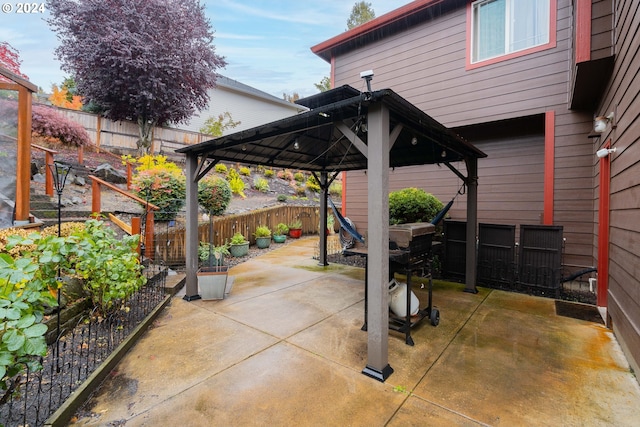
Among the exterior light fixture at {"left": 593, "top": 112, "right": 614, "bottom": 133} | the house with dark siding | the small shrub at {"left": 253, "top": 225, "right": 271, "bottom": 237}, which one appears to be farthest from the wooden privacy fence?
the exterior light fixture at {"left": 593, "top": 112, "right": 614, "bottom": 133}

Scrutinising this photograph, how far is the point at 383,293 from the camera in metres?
2.49

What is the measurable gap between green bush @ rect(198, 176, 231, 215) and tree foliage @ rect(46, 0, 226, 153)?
239 inches

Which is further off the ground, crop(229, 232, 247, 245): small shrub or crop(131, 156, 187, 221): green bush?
crop(131, 156, 187, 221): green bush

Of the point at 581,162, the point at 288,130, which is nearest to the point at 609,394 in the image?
the point at 288,130

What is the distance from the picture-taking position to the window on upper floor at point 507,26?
16.8ft

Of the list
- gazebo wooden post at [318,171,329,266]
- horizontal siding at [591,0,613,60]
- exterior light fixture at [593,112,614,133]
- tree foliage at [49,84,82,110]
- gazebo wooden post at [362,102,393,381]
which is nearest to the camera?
gazebo wooden post at [362,102,393,381]

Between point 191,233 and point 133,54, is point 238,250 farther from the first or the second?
point 133,54

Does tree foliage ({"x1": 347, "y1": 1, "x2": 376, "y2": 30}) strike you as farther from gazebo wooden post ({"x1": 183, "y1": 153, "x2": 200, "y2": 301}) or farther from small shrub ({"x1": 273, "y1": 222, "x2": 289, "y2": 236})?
gazebo wooden post ({"x1": 183, "y1": 153, "x2": 200, "y2": 301})

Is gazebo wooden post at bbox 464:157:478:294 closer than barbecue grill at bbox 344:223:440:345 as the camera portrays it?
No

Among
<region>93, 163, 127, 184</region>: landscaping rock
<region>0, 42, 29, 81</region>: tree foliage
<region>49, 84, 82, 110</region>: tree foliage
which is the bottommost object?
<region>93, 163, 127, 184</region>: landscaping rock

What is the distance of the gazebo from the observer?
2438 mm

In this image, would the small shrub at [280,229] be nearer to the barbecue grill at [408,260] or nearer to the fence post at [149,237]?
the fence post at [149,237]

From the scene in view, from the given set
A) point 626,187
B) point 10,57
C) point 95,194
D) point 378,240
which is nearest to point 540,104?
point 626,187

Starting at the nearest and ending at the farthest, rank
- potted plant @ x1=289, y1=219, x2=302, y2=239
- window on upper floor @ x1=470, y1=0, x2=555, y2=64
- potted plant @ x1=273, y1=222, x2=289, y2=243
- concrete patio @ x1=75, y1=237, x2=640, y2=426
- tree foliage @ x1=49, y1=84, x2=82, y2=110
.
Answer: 1. concrete patio @ x1=75, y1=237, x2=640, y2=426
2. window on upper floor @ x1=470, y1=0, x2=555, y2=64
3. potted plant @ x1=273, y1=222, x2=289, y2=243
4. potted plant @ x1=289, y1=219, x2=302, y2=239
5. tree foliage @ x1=49, y1=84, x2=82, y2=110
